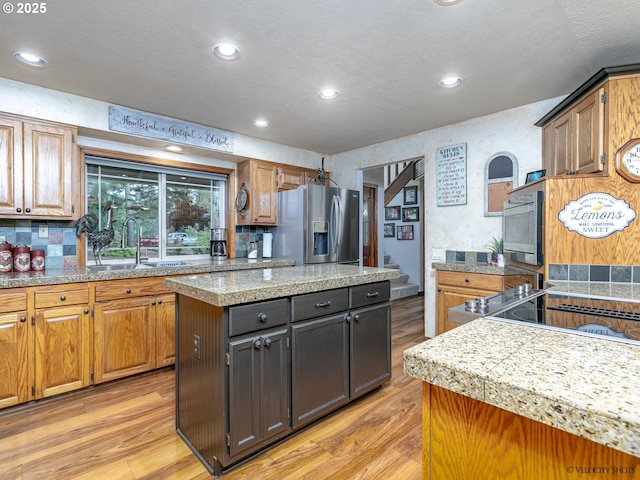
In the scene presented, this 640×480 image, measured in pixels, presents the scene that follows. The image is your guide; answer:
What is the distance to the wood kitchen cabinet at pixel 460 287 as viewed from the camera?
287cm

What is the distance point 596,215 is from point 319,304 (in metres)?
1.78

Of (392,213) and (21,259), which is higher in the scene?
(392,213)

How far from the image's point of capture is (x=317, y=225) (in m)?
3.90

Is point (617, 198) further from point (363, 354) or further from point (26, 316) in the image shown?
point (26, 316)

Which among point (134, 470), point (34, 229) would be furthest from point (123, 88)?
point (134, 470)

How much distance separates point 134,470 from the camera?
166cm

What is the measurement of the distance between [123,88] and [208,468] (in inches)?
108

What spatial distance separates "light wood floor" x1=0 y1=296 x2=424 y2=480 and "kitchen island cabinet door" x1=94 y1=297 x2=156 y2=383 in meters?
0.19

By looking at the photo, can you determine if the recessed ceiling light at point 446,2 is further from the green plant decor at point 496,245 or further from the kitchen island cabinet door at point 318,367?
the green plant decor at point 496,245

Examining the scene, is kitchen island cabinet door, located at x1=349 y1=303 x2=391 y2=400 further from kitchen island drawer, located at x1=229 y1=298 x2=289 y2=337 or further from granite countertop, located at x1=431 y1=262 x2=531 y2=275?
granite countertop, located at x1=431 y1=262 x2=531 y2=275

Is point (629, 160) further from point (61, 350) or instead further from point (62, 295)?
point (61, 350)

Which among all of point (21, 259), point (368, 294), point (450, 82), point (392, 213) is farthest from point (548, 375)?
point (392, 213)

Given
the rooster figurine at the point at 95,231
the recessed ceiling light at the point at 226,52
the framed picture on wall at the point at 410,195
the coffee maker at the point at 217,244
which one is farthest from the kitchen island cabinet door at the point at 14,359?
the framed picture on wall at the point at 410,195

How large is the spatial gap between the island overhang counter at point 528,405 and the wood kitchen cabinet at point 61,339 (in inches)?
104
